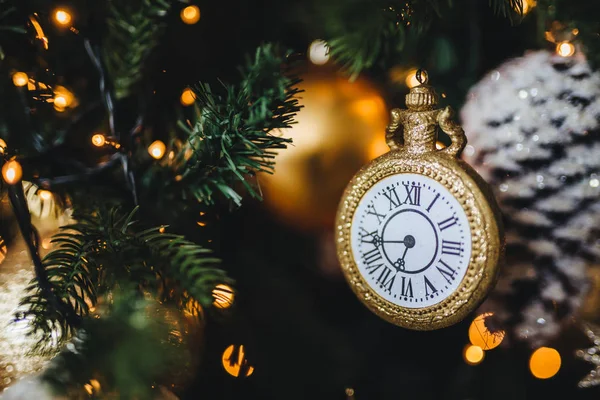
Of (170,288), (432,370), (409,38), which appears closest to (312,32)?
(409,38)

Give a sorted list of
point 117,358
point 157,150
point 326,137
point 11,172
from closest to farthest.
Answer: point 117,358 → point 11,172 → point 157,150 → point 326,137

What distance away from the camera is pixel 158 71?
554 mm

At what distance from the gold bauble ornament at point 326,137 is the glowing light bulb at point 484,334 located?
26 centimetres

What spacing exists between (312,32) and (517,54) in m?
0.26

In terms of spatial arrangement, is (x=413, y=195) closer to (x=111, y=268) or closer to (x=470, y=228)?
(x=470, y=228)

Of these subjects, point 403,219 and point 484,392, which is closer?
point 403,219

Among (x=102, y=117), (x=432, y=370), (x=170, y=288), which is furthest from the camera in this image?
(x=432, y=370)

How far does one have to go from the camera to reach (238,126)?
43cm

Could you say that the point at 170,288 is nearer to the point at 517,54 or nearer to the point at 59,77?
the point at 59,77

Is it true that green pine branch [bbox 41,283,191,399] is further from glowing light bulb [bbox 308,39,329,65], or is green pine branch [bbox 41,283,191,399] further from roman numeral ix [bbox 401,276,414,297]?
glowing light bulb [bbox 308,39,329,65]

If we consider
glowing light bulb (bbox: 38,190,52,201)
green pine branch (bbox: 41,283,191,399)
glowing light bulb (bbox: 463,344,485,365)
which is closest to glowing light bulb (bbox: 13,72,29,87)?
glowing light bulb (bbox: 38,190,52,201)

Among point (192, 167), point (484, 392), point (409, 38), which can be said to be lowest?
point (484, 392)

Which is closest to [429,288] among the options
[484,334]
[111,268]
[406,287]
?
[406,287]

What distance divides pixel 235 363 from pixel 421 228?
356 millimetres
